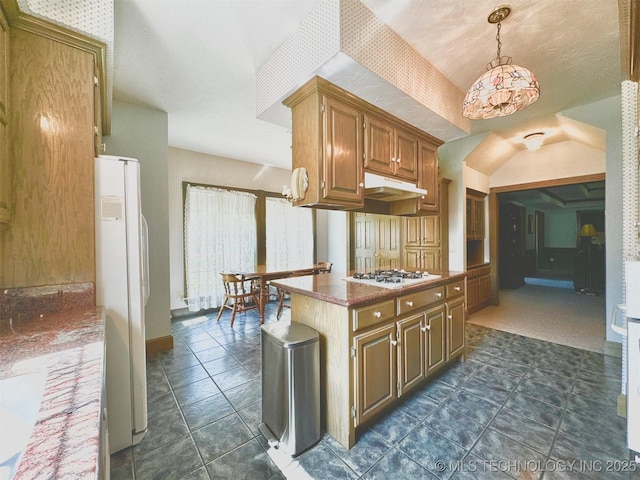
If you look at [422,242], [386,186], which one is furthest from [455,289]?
[422,242]

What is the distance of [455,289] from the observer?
2502 mm

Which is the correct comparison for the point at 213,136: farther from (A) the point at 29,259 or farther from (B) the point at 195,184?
(A) the point at 29,259

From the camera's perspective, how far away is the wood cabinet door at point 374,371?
5.27 ft

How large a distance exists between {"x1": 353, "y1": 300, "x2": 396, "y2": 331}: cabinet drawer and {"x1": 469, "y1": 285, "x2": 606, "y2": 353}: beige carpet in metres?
2.79

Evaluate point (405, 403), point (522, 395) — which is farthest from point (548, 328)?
point (405, 403)

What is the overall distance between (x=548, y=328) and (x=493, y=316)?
0.69 meters

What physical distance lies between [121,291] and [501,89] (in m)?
2.73

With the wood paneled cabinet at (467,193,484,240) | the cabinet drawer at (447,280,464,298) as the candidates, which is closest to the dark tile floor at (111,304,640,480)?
the cabinet drawer at (447,280,464,298)

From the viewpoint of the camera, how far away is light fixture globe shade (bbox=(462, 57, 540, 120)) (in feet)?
5.34

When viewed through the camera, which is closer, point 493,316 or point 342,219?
point 493,316

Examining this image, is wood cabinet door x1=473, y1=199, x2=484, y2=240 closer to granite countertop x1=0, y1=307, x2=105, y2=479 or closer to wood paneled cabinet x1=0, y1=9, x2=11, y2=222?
granite countertop x1=0, y1=307, x2=105, y2=479

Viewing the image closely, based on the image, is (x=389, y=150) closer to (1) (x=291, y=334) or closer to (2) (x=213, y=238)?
(1) (x=291, y=334)

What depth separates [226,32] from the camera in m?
1.87

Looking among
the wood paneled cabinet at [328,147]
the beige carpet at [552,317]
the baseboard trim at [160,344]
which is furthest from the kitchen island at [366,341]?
the beige carpet at [552,317]
